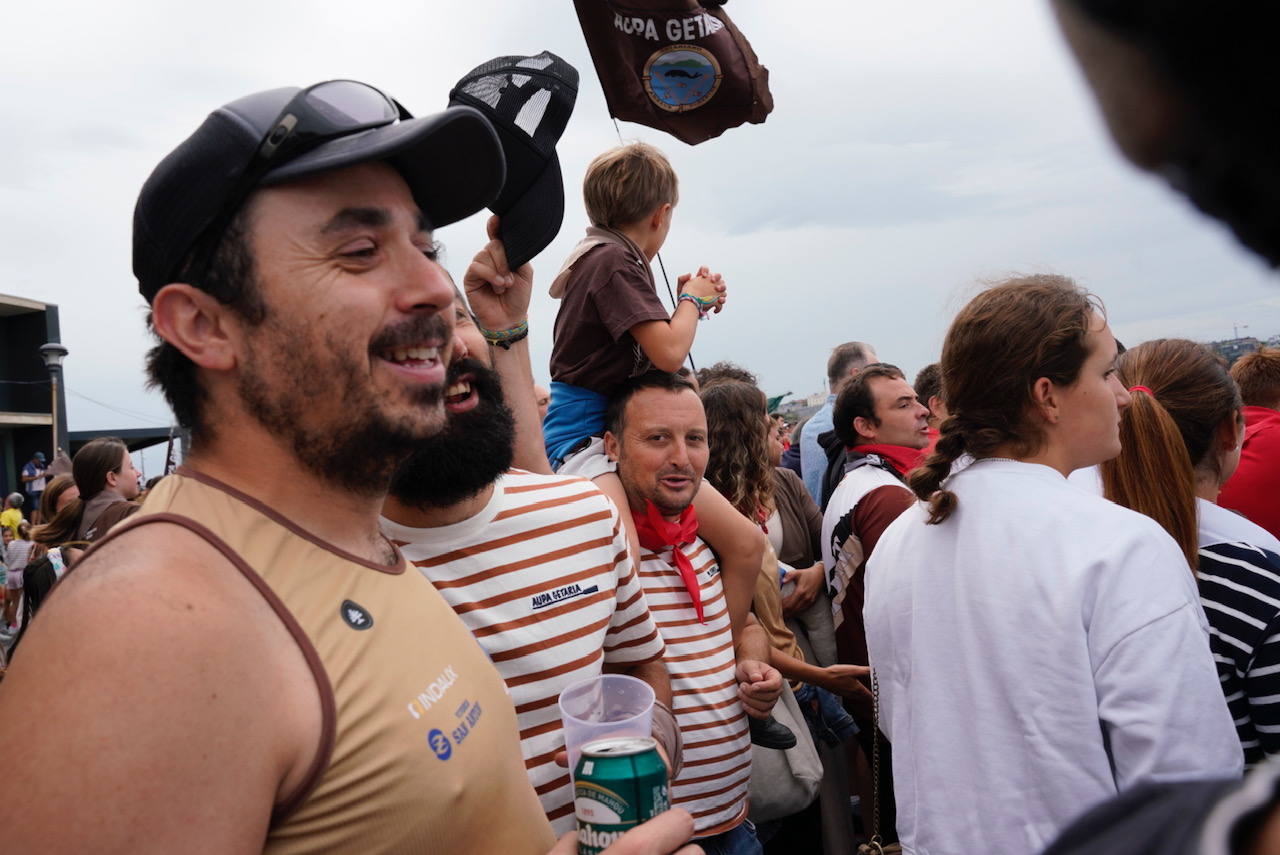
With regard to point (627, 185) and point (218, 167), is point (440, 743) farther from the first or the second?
point (627, 185)

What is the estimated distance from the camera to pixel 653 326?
3.16 metres

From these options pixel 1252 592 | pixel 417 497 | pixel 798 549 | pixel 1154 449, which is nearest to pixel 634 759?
pixel 417 497

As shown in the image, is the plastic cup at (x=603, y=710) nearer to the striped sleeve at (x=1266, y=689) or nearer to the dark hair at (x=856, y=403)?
the striped sleeve at (x=1266, y=689)

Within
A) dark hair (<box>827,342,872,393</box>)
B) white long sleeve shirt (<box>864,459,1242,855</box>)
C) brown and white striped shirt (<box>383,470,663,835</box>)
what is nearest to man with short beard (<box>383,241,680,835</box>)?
brown and white striped shirt (<box>383,470,663,835</box>)

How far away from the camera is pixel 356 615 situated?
1.28 meters

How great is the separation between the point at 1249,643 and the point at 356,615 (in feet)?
6.94

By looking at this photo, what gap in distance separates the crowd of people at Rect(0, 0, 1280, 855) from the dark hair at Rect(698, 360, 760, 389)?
1.01 metres

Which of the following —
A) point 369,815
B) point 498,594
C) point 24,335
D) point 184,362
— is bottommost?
point 24,335

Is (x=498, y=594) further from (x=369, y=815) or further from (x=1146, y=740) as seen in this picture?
(x=1146, y=740)

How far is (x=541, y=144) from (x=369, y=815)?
170cm

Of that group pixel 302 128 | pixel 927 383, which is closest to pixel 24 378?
Answer: pixel 927 383

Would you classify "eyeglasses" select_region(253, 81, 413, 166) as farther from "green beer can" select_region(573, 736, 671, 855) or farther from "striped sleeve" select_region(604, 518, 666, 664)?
"striped sleeve" select_region(604, 518, 666, 664)

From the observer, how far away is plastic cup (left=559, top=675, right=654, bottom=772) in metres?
1.52

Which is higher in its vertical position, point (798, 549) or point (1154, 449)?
point (1154, 449)
